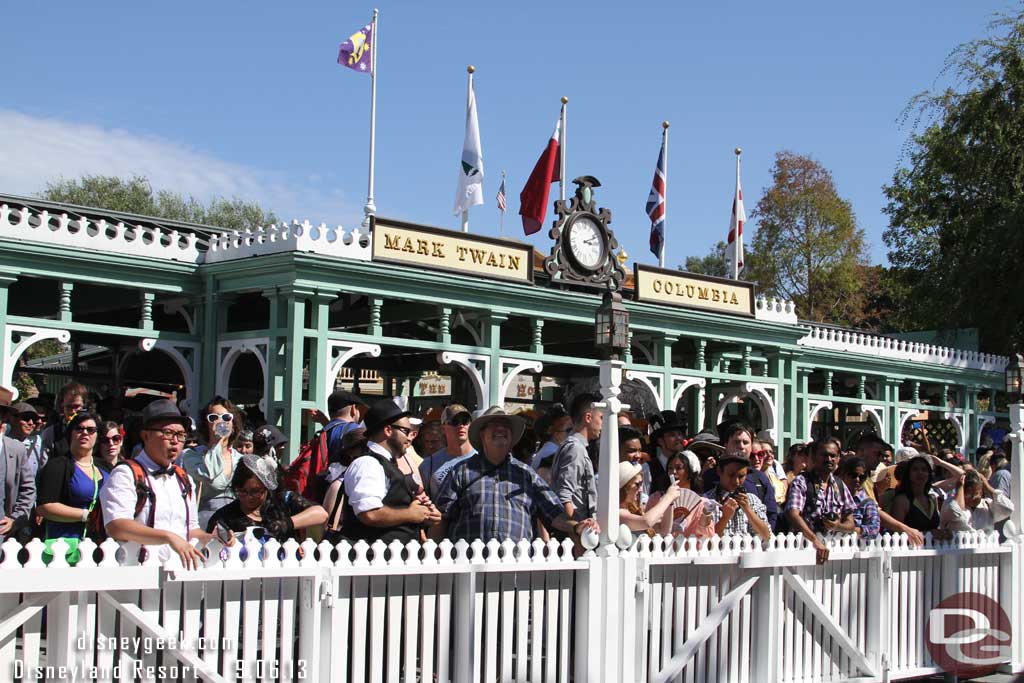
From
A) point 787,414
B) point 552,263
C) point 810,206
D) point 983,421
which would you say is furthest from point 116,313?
point 810,206

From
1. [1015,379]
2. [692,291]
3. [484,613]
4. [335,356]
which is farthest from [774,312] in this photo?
[484,613]

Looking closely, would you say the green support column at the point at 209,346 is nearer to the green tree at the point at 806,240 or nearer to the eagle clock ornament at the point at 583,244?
the eagle clock ornament at the point at 583,244

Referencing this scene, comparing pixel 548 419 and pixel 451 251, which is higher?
pixel 451 251

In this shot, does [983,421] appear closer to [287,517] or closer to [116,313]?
[116,313]

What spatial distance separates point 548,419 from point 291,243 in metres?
8.03

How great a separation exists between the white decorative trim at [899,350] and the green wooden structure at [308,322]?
151 millimetres

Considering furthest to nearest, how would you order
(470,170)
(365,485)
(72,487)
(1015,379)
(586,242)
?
(470,170)
(586,242)
(1015,379)
(72,487)
(365,485)

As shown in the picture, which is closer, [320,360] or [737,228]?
[320,360]

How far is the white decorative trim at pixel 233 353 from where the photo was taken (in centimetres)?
1709

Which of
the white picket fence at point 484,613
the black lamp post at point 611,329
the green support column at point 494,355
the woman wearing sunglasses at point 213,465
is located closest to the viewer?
the white picket fence at point 484,613

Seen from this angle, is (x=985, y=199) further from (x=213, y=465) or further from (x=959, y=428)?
(x=213, y=465)

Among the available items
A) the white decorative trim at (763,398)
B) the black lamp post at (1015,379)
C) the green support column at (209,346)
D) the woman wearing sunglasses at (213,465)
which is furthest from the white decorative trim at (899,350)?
the woman wearing sunglasses at (213,465)

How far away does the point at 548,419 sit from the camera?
9.80 meters

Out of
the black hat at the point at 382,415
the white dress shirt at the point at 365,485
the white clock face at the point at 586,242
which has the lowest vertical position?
the white dress shirt at the point at 365,485
